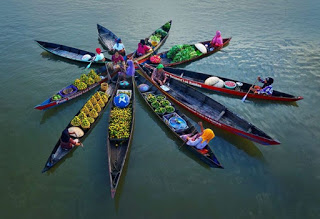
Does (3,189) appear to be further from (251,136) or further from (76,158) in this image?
(251,136)

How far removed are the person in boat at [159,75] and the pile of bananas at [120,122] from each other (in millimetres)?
3974

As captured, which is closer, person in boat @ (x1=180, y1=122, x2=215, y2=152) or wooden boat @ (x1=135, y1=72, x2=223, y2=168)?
person in boat @ (x1=180, y1=122, x2=215, y2=152)

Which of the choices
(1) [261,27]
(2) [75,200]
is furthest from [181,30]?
(2) [75,200]

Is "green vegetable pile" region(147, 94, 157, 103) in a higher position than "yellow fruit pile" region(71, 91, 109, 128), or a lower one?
higher

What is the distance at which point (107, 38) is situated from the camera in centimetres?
2341

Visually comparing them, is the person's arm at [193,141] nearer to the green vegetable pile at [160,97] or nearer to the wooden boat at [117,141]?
the wooden boat at [117,141]

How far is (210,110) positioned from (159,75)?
5.19 meters

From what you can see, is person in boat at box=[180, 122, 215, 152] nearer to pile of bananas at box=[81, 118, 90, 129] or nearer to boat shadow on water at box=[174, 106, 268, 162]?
boat shadow on water at box=[174, 106, 268, 162]

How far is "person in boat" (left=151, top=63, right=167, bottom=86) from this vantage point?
16.9 meters

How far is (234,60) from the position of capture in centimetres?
2081

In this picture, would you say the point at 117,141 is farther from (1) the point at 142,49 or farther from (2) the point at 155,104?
(1) the point at 142,49

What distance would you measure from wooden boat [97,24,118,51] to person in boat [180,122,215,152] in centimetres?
1433

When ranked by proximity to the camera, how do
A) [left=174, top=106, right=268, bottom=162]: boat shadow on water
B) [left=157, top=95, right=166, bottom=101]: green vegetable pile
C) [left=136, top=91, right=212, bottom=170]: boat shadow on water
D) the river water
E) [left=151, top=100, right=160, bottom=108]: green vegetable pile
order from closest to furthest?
1. the river water
2. [left=136, top=91, right=212, bottom=170]: boat shadow on water
3. [left=174, top=106, right=268, bottom=162]: boat shadow on water
4. [left=151, top=100, right=160, bottom=108]: green vegetable pile
5. [left=157, top=95, right=166, bottom=101]: green vegetable pile

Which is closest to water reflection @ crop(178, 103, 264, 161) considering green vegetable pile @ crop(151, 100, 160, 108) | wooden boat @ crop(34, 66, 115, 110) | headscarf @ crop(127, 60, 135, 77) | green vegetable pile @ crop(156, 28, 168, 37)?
green vegetable pile @ crop(151, 100, 160, 108)
